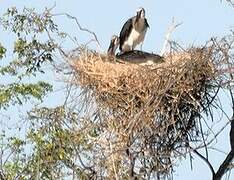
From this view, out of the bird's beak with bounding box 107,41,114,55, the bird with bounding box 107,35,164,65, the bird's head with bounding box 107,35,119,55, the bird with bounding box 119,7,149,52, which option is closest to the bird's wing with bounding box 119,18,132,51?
the bird with bounding box 119,7,149,52

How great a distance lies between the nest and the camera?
875 cm

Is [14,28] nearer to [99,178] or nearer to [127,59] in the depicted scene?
[127,59]

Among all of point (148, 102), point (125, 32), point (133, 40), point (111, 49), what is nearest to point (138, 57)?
point (111, 49)

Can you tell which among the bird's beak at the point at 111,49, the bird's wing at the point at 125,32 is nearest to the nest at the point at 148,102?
the bird's beak at the point at 111,49

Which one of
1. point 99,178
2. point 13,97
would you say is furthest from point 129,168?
point 13,97

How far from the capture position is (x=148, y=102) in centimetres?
882

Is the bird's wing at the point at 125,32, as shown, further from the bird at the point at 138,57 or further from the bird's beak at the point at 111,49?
the bird at the point at 138,57

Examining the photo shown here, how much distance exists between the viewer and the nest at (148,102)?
28.7 ft

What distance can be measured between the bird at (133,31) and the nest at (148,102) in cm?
211

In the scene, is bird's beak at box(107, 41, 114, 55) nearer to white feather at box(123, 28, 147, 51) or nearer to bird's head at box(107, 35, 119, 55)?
bird's head at box(107, 35, 119, 55)

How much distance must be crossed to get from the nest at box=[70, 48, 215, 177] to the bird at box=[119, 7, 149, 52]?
2.11 meters

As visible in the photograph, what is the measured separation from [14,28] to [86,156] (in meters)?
3.65

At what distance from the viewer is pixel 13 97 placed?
535 inches

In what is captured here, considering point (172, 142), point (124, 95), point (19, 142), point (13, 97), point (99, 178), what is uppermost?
point (13, 97)
